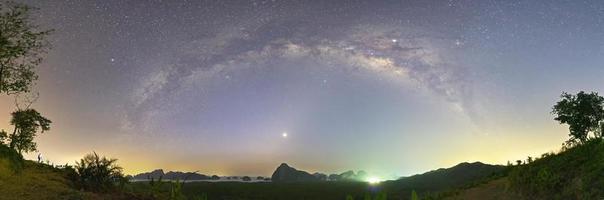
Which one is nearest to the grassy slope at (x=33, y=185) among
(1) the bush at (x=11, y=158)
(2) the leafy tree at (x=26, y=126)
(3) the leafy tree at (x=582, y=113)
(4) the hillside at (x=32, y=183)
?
(4) the hillside at (x=32, y=183)

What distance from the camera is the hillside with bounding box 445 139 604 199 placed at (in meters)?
15.0

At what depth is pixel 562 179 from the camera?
16688 millimetres

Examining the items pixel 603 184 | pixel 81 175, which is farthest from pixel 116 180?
pixel 603 184

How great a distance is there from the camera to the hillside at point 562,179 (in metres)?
15.0

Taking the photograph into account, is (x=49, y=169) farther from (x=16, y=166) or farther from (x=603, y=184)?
(x=603, y=184)

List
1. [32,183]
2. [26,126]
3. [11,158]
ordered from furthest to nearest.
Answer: [26,126] → [11,158] → [32,183]

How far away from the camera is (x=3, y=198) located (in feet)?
54.5

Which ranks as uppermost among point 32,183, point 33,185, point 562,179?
point 32,183

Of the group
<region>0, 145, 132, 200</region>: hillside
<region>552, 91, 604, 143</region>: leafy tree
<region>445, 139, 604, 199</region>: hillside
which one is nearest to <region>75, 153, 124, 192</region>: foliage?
<region>0, 145, 132, 200</region>: hillside

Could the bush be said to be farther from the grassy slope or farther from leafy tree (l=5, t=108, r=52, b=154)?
leafy tree (l=5, t=108, r=52, b=154)

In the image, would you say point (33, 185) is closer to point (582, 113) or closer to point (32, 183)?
point (32, 183)

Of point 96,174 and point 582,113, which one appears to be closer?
point 96,174

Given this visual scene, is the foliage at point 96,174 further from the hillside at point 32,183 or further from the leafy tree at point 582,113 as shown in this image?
the leafy tree at point 582,113

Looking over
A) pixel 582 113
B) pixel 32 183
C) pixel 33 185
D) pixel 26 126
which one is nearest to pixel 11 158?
pixel 32 183
